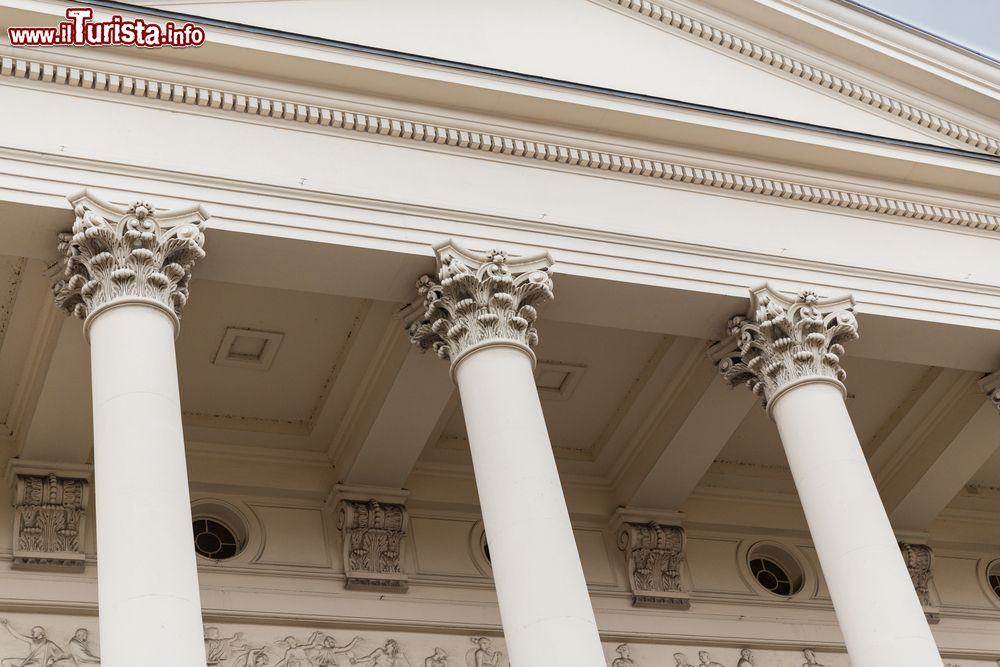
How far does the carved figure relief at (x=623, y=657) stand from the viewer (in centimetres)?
1600

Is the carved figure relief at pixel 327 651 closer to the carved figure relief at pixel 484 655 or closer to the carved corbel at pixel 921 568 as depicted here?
the carved figure relief at pixel 484 655

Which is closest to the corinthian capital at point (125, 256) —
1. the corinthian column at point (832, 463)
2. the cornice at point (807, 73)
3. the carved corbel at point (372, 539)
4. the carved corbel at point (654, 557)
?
the carved corbel at point (372, 539)

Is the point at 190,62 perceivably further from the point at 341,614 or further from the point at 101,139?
the point at 341,614

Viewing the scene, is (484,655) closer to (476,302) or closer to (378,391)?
(378,391)

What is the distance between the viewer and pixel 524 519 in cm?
1140

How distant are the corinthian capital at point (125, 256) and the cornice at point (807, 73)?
6431 millimetres

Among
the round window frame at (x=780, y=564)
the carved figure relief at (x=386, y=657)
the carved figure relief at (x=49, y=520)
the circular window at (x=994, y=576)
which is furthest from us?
the circular window at (x=994, y=576)

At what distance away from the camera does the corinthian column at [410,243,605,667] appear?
35.8 ft

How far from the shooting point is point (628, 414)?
1666cm

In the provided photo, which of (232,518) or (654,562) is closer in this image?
(232,518)

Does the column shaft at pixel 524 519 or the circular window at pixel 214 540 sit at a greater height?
the circular window at pixel 214 540

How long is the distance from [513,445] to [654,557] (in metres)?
5.69

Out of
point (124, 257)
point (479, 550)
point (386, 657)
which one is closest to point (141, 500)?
point (124, 257)

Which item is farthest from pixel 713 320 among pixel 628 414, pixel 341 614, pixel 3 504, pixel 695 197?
pixel 3 504
